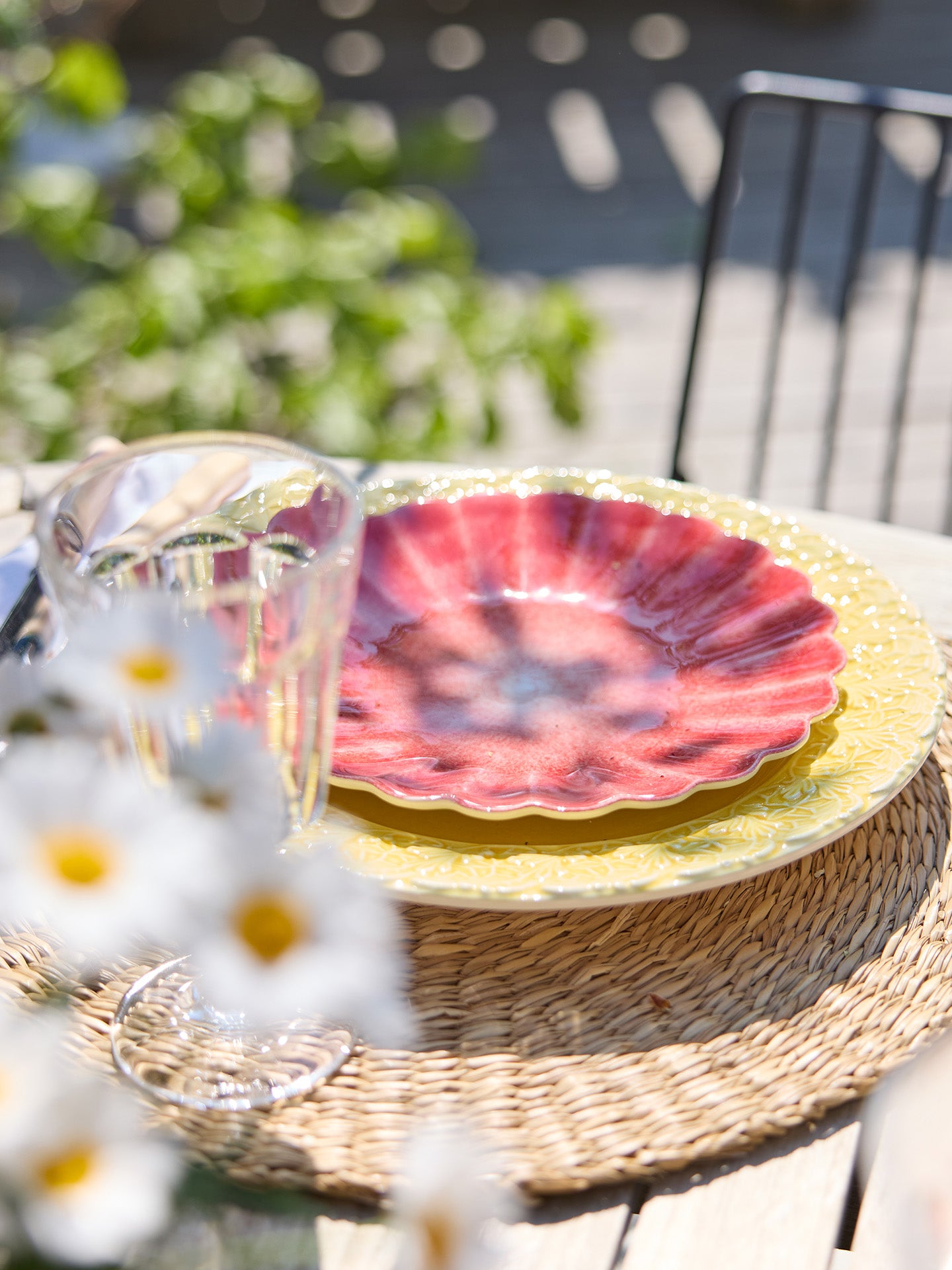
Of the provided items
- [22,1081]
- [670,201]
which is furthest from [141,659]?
[670,201]

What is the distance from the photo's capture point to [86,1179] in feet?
0.97

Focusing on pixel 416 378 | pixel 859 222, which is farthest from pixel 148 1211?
pixel 416 378

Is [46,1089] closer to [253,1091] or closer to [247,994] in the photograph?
[247,994]

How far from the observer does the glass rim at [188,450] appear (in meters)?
0.45

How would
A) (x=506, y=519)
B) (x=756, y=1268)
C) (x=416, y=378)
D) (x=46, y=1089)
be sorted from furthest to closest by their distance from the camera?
1. (x=416, y=378)
2. (x=506, y=519)
3. (x=756, y=1268)
4. (x=46, y=1089)

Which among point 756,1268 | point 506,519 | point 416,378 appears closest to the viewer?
point 756,1268

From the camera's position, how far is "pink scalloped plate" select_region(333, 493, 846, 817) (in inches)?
24.9

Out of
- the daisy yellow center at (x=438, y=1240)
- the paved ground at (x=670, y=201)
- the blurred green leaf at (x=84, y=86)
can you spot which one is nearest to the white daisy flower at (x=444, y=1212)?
the daisy yellow center at (x=438, y=1240)

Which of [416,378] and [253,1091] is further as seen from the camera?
[416,378]

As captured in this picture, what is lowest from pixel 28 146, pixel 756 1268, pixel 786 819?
pixel 756 1268

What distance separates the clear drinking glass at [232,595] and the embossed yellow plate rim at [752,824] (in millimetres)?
59

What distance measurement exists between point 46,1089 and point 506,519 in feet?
1.91

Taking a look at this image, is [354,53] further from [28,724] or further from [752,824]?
[28,724]

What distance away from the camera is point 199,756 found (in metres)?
0.36
